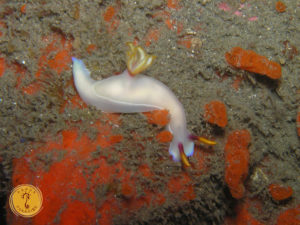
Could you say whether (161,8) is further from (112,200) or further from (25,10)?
(112,200)

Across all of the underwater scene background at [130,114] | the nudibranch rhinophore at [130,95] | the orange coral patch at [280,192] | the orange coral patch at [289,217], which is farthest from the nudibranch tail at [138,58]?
the orange coral patch at [289,217]

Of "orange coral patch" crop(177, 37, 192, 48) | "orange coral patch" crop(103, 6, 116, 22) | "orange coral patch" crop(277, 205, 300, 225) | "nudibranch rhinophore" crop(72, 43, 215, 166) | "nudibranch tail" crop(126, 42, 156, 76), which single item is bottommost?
"orange coral patch" crop(277, 205, 300, 225)

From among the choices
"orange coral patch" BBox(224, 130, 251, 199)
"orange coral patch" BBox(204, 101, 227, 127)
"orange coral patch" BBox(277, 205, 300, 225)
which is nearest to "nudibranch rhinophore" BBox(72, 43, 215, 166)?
"orange coral patch" BBox(204, 101, 227, 127)

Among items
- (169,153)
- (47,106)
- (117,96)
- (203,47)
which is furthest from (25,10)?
(169,153)

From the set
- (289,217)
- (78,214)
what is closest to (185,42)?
(78,214)

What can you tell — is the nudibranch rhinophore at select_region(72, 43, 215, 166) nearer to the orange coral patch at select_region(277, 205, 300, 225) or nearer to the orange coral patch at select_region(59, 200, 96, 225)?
the orange coral patch at select_region(59, 200, 96, 225)
